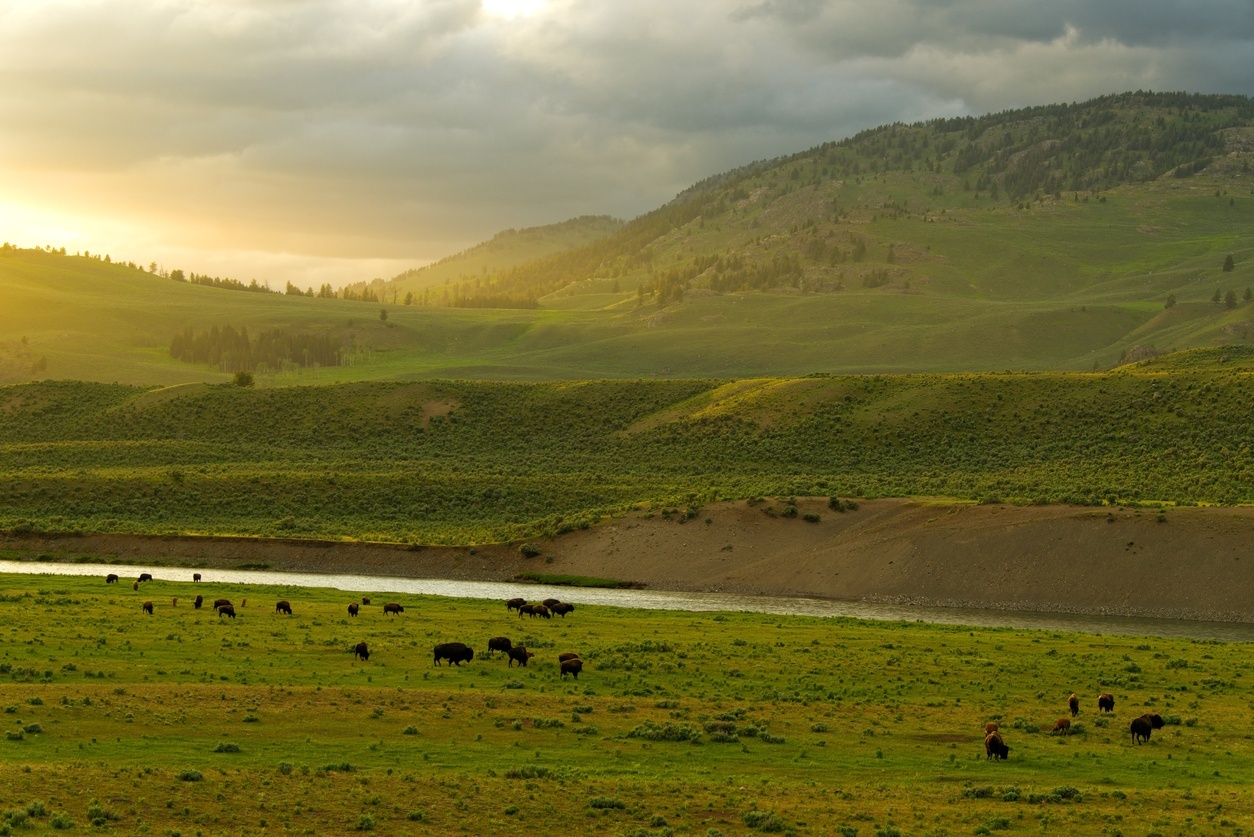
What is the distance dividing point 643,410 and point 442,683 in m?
99.4

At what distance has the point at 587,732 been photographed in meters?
33.0

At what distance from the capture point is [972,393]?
120 m

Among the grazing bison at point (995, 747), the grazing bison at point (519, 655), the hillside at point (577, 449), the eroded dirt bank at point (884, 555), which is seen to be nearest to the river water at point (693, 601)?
the eroded dirt bank at point (884, 555)

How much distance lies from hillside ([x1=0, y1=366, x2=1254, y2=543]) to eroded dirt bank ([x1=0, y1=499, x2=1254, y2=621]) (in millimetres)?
3033

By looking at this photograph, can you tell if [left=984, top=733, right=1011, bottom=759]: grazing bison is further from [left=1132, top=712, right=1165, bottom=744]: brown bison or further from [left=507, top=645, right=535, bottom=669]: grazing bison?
[left=507, top=645, right=535, bottom=669]: grazing bison

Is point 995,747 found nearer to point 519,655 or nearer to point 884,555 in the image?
point 519,655

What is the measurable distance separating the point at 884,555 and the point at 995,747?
1888 inches

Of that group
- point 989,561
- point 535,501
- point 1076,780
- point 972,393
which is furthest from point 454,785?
point 972,393

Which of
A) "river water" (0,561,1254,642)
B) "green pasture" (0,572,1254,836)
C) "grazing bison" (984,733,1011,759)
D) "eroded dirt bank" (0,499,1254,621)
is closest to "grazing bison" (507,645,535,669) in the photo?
"green pasture" (0,572,1254,836)

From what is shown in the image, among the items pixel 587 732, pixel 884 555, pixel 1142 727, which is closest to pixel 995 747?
pixel 1142 727

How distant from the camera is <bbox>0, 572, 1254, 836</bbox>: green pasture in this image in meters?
25.7

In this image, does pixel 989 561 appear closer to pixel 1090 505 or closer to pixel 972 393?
pixel 1090 505

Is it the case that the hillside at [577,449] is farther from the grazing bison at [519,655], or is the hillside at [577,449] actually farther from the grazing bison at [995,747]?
the grazing bison at [995,747]

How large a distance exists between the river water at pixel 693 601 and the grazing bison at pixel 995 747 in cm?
3350
